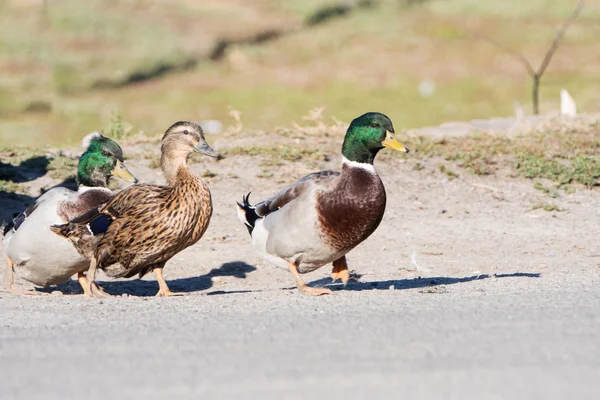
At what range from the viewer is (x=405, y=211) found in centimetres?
1025

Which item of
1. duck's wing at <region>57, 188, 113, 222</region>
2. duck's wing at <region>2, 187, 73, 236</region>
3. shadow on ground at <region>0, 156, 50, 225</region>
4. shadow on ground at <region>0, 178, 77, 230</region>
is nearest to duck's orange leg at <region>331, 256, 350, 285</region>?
duck's wing at <region>57, 188, 113, 222</region>

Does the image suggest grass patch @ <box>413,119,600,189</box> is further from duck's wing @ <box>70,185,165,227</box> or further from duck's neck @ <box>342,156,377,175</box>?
duck's wing @ <box>70,185,165,227</box>

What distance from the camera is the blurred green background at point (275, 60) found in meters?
20.3

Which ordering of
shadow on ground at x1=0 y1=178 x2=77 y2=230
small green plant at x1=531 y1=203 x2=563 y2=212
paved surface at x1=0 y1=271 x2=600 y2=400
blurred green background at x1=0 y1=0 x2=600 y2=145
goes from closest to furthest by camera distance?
paved surface at x1=0 y1=271 x2=600 y2=400, shadow on ground at x1=0 y1=178 x2=77 y2=230, small green plant at x1=531 y1=203 x2=563 y2=212, blurred green background at x1=0 y1=0 x2=600 y2=145

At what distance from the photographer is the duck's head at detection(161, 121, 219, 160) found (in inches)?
294

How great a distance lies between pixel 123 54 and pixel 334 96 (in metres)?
6.22

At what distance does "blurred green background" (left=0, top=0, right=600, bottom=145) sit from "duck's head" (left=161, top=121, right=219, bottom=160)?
9.64 metres

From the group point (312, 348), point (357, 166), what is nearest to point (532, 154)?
point (357, 166)

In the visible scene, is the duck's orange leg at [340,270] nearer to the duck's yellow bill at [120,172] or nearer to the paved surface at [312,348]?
the paved surface at [312,348]

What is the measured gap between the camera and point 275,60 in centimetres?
2611

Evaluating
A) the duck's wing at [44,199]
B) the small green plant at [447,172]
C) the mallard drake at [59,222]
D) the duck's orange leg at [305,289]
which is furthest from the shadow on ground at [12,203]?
Answer: the small green plant at [447,172]

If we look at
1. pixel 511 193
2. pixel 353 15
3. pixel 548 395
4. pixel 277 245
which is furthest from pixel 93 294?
pixel 353 15

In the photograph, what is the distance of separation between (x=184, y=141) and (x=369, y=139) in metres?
1.32

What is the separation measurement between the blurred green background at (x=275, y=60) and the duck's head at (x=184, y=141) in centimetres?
964
